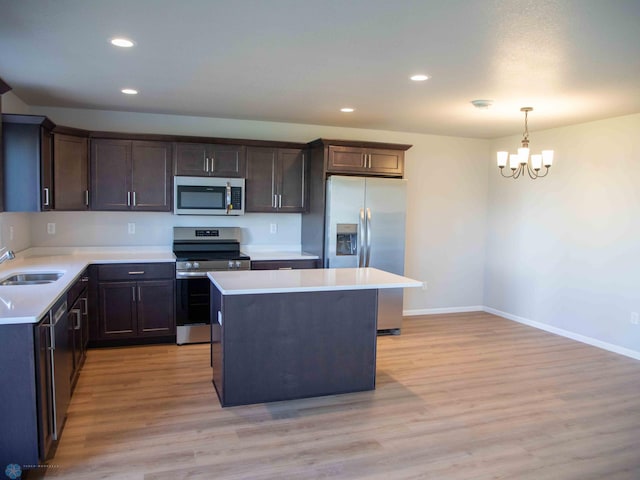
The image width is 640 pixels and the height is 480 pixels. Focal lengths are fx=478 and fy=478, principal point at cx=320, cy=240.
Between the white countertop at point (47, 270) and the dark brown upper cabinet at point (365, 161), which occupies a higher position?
the dark brown upper cabinet at point (365, 161)

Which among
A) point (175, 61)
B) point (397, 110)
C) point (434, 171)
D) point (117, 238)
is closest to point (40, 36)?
point (175, 61)

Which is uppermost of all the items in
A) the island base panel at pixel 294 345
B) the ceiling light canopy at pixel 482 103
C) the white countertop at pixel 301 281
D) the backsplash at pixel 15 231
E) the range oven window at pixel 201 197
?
the ceiling light canopy at pixel 482 103

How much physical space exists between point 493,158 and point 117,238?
4.84 meters

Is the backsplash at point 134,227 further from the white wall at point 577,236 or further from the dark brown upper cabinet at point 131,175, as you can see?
the white wall at point 577,236

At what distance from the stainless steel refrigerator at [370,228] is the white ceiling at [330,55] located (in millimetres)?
875

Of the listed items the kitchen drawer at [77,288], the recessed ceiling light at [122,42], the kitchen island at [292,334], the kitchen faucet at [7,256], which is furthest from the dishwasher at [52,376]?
the recessed ceiling light at [122,42]

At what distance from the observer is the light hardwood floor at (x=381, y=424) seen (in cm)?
262

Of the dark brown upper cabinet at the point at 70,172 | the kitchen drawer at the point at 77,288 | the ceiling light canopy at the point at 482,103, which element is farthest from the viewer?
the dark brown upper cabinet at the point at 70,172

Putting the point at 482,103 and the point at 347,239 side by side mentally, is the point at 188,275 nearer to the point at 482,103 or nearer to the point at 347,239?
the point at 347,239

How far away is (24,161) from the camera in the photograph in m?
4.02

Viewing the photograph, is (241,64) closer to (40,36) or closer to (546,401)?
(40,36)

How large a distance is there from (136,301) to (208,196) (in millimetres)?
1291

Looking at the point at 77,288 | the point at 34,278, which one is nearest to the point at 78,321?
the point at 77,288

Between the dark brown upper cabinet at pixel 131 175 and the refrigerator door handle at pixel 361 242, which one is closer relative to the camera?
the dark brown upper cabinet at pixel 131 175
